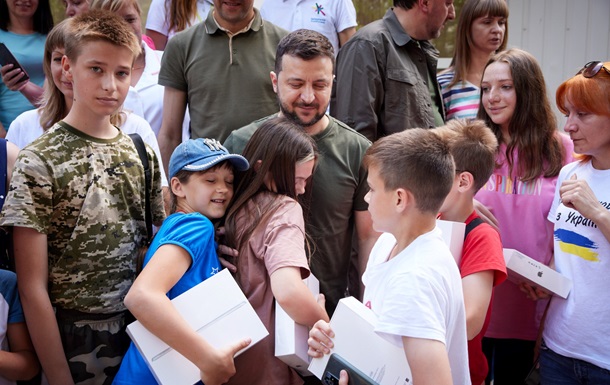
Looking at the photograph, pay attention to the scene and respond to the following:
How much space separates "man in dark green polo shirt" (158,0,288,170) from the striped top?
110 cm

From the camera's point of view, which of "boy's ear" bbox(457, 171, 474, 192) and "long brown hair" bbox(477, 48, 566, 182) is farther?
"long brown hair" bbox(477, 48, 566, 182)

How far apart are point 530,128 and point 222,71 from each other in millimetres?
1590

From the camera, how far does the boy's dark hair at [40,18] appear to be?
3.99 metres

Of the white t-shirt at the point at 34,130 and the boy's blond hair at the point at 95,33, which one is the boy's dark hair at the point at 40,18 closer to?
the white t-shirt at the point at 34,130

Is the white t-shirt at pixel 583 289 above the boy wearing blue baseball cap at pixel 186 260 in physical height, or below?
below

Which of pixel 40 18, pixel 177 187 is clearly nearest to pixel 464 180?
pixel 177 187

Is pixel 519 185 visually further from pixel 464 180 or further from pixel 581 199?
pixel 464 180

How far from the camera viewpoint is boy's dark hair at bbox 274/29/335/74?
9.34 ft

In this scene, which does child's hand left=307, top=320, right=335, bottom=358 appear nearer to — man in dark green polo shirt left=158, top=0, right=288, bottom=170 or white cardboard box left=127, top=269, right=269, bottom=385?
white cardboard box left=127, top=269, right=269, bottom=385

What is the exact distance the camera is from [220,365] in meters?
2.16

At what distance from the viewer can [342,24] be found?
14.0ft

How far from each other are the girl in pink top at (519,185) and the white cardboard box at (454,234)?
0.78 meters

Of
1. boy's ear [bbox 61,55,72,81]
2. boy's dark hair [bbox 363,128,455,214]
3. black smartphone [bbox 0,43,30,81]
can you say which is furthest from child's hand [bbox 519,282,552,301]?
black smartphone [bbox 0,43,30,81]

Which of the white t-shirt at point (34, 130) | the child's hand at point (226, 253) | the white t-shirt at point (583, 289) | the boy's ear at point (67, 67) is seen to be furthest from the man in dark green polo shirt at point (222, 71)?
the white t-shirt at point (583, 289)
